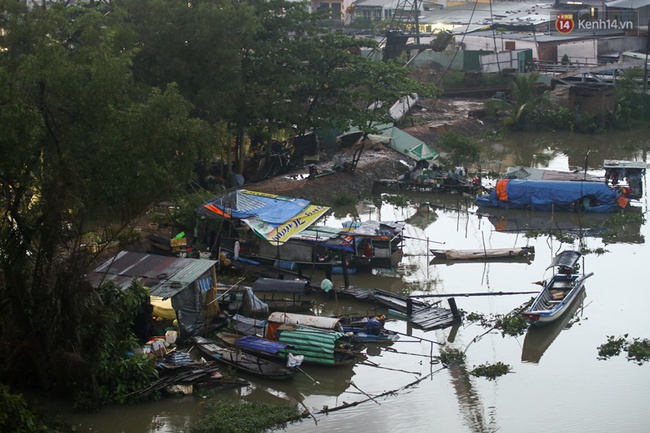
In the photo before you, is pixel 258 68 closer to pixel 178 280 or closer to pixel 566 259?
pixel 566 259

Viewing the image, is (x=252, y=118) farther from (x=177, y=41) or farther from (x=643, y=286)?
(x=643, y=286)

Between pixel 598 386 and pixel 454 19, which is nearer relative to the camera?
pixel 598 386

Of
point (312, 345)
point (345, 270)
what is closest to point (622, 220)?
point (345, 270)

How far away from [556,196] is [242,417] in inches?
575

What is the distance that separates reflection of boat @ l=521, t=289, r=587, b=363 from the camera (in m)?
15.6

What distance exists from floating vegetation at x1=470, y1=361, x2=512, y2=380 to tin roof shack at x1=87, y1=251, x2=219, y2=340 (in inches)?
187

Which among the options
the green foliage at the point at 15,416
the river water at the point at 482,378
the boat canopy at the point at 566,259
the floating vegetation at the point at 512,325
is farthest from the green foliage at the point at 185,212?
the green foliage at the point at 15,416

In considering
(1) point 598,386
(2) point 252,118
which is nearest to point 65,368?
(1) point 598,386

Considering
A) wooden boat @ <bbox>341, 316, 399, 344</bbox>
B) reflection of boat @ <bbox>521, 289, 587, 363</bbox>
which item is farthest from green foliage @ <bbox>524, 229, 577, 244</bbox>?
wooden boat @ <bbox>341, 316, 399, 344</bbox>

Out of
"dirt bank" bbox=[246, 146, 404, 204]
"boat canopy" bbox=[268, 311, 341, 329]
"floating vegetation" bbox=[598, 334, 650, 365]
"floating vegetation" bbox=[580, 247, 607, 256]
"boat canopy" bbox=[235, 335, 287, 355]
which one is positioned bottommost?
"floating vegetation" bbox=[598, 334, 650, 365]

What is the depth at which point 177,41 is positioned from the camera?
21.7 metres

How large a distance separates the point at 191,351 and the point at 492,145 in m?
22.5

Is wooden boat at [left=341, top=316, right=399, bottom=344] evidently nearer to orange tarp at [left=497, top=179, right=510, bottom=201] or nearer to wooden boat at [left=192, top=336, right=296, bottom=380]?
wooden boat at [left=192, top=336, right=296, bottom=380]

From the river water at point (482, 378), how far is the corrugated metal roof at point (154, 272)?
2382 millimetres
